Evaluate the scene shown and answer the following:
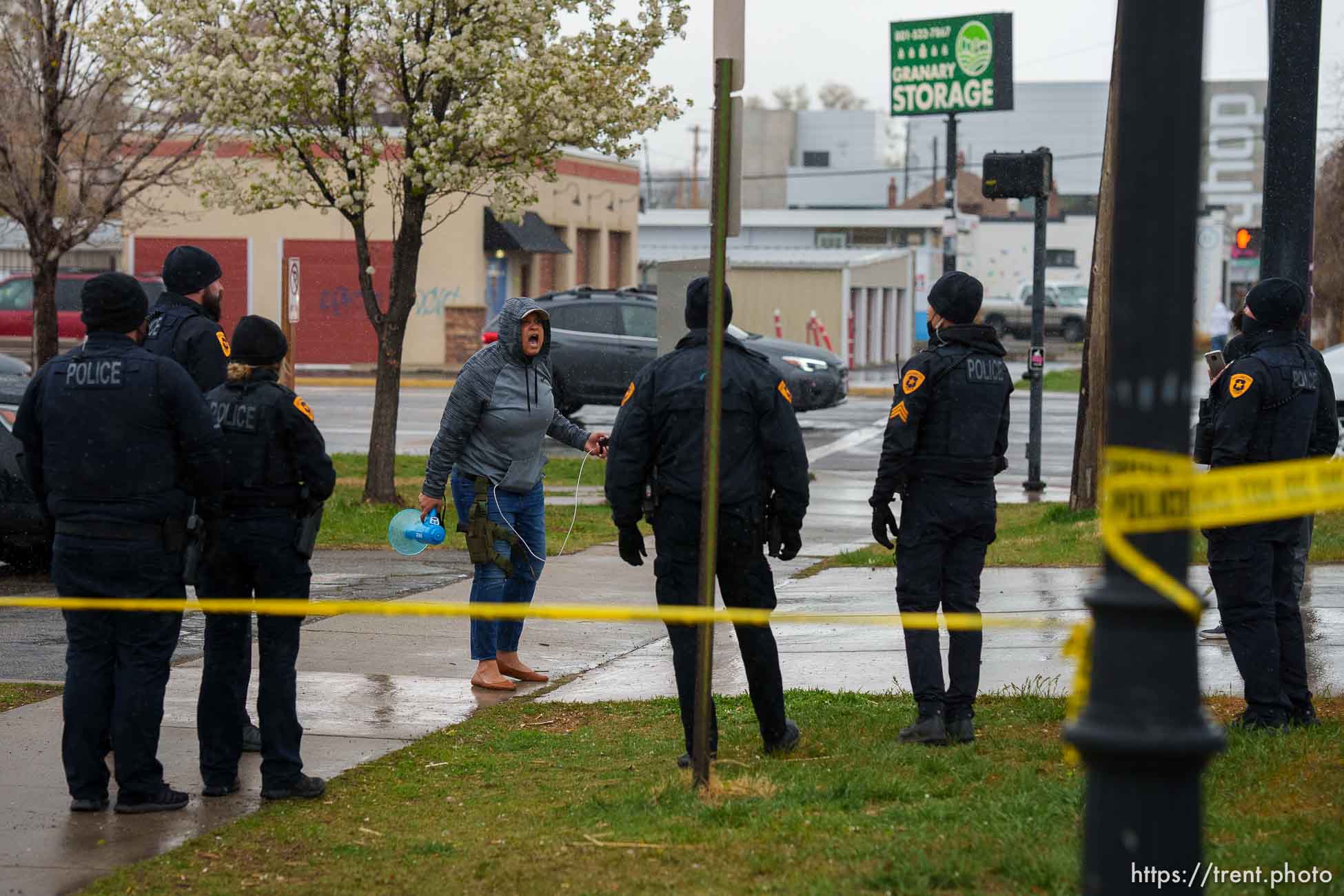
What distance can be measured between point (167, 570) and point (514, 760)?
5.16 feet

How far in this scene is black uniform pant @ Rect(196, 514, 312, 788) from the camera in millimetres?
5828

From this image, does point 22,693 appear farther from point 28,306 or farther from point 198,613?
point 28,306

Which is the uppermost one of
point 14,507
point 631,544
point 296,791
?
point 631,544

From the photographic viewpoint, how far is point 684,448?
19.5 feet

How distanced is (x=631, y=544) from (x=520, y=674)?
209cm

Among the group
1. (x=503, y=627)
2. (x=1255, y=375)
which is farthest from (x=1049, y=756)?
(x=503, y=627)

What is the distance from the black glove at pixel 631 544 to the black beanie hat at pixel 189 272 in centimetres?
203

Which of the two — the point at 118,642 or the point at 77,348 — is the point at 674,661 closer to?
the point at 118,642

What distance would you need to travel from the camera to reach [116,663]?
575 cm

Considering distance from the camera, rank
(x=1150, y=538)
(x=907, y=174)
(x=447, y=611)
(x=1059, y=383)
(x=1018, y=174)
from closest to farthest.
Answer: (x=1150, y=538)
(x=447, y=611)
(x=1018, y=174)
(x=1059, y=383)
(x=907, y=174)

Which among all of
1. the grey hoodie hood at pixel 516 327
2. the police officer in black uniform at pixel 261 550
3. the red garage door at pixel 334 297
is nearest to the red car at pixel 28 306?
the red garage door at pixel 334 297

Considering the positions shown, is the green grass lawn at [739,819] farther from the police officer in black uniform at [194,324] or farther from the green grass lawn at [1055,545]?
the green grass lawn at [1055,545]

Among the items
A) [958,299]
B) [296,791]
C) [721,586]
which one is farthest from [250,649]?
[958,299]

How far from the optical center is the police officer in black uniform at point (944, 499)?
6332mm
